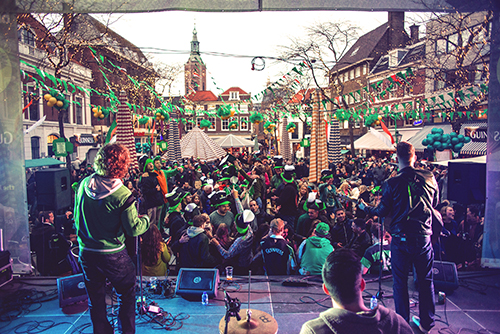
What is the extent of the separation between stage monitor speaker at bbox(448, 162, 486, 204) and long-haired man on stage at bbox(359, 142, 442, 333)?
3.21m

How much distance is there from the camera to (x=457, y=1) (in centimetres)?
494

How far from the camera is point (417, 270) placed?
3381mm

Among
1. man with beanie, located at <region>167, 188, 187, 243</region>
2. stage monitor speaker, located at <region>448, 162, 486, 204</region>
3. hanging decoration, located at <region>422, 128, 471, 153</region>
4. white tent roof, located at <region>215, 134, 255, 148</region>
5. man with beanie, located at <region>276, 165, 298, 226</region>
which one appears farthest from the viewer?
→ white tent roof, located at <region>215, 134, 255, 148</region>

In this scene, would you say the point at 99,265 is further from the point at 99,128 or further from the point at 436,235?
the point at 99,128

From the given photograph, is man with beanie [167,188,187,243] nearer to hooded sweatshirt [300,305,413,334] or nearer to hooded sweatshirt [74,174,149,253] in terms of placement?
hooded sweatshirt [74,174,149,253]

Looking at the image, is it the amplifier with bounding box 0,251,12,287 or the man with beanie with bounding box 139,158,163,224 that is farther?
the man with beanie with bounding box 139,158,163,224

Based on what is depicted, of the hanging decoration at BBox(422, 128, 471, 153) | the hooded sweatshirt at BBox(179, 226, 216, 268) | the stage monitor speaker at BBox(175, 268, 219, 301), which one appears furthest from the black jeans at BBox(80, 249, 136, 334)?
the hanging decoration at BBox(422, 128, 471, 153)

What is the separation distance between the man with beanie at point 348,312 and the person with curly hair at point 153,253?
3372 millimetres

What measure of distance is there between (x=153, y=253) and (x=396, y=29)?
39.0 metres

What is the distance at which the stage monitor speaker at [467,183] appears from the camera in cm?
587

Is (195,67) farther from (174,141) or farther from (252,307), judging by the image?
(252,307)

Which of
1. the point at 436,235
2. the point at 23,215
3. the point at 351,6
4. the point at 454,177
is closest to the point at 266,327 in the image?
the point at 436,235

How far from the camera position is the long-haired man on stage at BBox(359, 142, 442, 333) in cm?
330

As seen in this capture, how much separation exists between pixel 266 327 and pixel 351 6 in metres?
4.78
